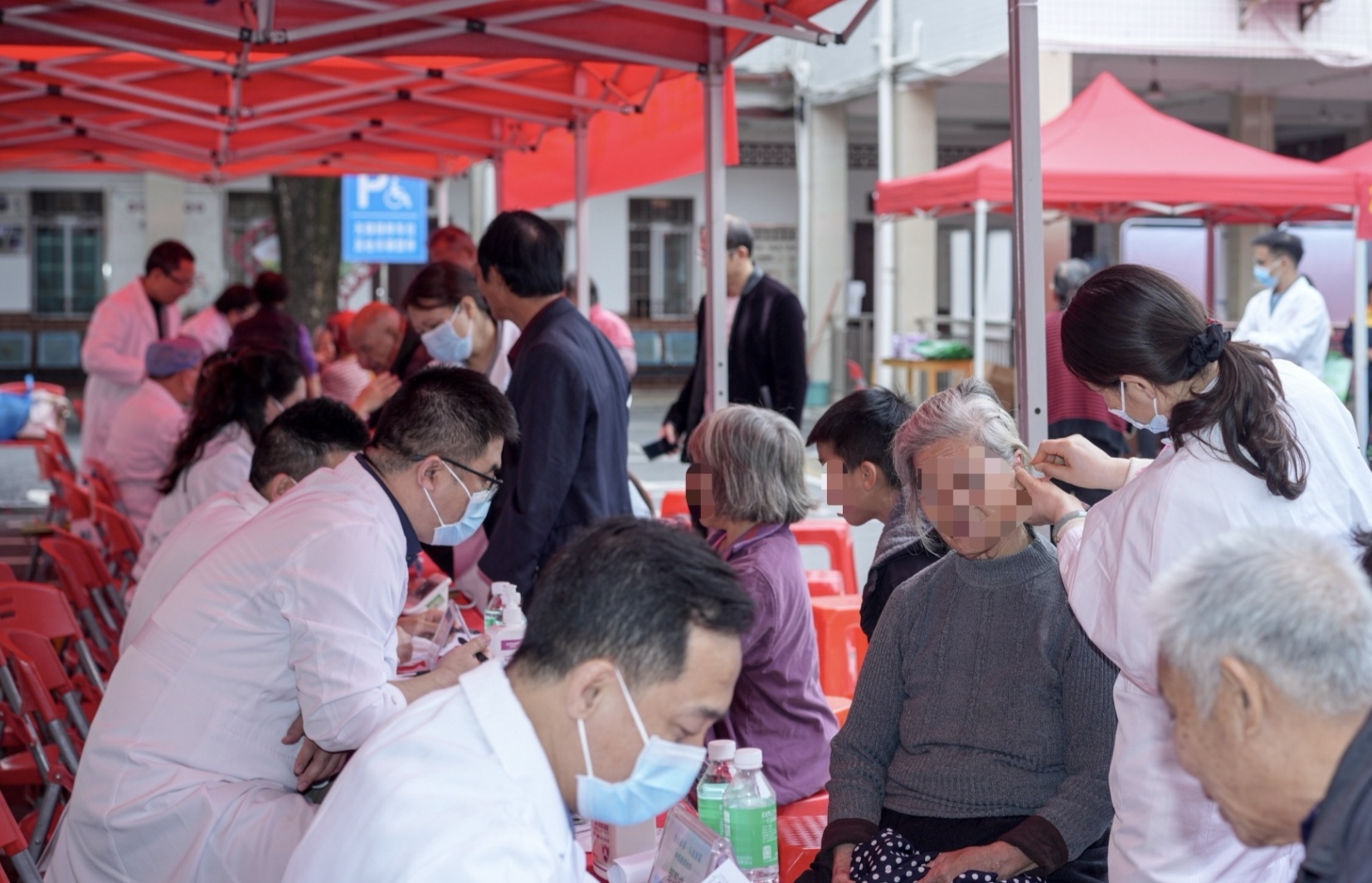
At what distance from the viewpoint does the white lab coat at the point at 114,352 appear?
7.09m

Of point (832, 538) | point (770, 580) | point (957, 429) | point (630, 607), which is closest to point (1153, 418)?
point (957, 429)

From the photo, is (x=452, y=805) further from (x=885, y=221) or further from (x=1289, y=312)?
(x=885, y=221)

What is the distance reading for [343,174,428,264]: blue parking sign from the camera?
13.6 meters

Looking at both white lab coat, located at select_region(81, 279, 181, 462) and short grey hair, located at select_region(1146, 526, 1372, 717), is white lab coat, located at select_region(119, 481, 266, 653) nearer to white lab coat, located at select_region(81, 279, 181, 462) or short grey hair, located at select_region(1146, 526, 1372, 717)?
short grey hair, located at select_region(1146, 526, 1372, 717)

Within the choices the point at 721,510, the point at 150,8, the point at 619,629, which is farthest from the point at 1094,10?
the point at 619,629

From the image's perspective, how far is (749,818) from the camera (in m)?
2.12

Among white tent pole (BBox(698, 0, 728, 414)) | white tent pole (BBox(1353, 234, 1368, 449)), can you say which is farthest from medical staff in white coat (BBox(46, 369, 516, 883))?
white tent pole (BBox(1353, 234, 1368, 449))

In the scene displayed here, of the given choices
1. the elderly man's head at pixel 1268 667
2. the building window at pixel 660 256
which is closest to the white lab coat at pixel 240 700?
the elderly man's head at pixel 1268 667

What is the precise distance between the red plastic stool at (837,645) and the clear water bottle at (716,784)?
2.13m

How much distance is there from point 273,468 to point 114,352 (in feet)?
14.0

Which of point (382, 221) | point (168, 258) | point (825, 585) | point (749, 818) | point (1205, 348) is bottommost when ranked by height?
point (825, 585)

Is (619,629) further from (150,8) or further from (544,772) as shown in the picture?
(150,8)

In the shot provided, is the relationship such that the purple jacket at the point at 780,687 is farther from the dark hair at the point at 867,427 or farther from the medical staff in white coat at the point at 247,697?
the medical staff in white coat at the point at 247,697

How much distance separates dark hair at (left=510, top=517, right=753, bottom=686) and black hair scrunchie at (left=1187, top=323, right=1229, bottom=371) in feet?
2.92
